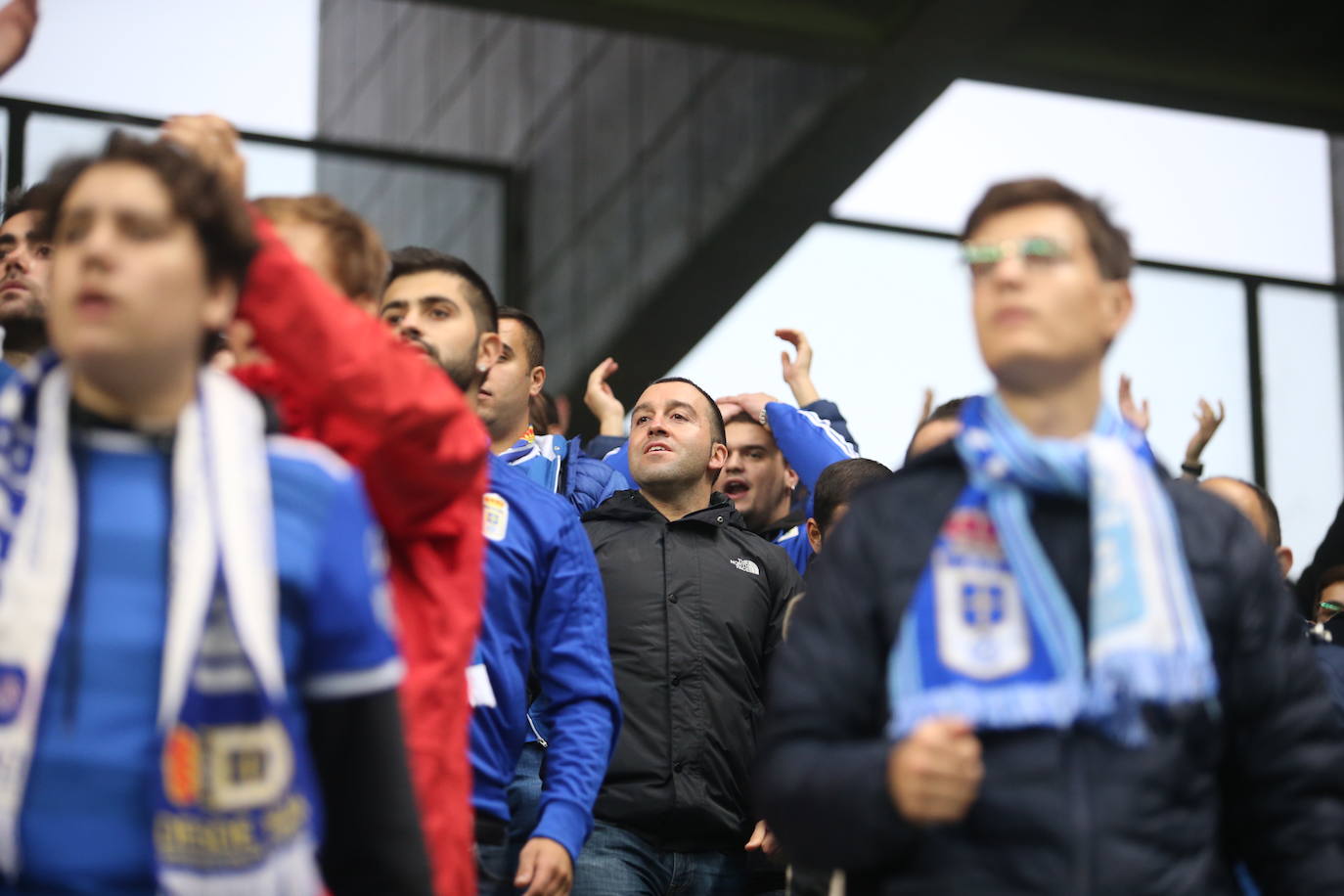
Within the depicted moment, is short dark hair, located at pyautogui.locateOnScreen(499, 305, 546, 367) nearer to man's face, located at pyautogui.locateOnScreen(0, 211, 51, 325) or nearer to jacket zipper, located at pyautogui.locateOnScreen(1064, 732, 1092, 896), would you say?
man's face, located at pyautogui.locateOnScreen(0, 211, 51, 325)

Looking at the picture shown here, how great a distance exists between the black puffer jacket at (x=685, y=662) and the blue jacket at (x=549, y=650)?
2.18 ft

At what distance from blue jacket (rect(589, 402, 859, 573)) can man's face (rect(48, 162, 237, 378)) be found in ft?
10.5

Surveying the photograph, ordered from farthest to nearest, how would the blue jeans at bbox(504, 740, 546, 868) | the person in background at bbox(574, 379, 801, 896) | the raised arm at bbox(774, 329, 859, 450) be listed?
the raised arm at bbox(774, 329, 859, 450), the person in background at bbox(574, 379, 801, 896), the blue jeans at bbox(504, 740, 546, 868)

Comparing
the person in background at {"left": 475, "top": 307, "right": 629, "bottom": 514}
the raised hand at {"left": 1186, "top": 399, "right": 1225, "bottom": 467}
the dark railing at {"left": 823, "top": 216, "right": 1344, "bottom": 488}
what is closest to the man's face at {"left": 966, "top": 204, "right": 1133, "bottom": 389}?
the person in background at {"left": 475, "top": 307, "right": 629, "bottom": 514}

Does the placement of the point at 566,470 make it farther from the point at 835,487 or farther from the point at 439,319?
the point at 439,319

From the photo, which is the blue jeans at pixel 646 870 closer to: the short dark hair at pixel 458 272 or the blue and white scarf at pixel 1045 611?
the short dark hair at pixel 458 272

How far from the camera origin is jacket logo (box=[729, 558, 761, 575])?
→ 171 inches

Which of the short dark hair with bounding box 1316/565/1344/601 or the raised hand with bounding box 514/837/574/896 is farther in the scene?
the short dark hair with bounding box 1316/565/1344/601

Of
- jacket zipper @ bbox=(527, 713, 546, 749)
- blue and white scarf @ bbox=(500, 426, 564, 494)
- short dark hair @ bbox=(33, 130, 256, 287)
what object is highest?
short dark hair @ bbox=(33, 130, 256, 287)

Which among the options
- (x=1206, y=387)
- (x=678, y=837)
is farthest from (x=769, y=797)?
(x=1206, y=387)

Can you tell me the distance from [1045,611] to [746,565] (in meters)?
2.38

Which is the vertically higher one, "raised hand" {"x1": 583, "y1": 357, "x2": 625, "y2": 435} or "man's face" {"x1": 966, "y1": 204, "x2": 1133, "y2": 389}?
"raised hand" {"x1": 583, "y1": 357, "x2": 625, "y2": 435}

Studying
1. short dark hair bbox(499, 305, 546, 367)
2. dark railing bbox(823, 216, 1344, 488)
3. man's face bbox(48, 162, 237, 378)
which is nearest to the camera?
man's face bbox(48, 162, 237, 378)

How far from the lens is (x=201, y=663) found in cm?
169
